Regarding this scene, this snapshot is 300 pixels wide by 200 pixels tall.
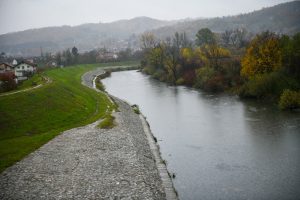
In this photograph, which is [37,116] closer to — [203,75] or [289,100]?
[289,100]

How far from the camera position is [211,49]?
82.2 m

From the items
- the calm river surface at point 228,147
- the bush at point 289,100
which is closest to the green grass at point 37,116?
the calm river surface at point 228,147

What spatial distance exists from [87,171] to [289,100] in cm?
3206

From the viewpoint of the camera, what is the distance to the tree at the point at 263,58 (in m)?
59.2

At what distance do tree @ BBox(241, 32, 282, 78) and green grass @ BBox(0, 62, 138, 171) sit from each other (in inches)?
1013

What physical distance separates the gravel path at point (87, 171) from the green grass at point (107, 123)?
3070 mm

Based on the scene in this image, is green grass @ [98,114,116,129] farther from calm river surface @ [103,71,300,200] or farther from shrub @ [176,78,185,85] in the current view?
shrub @ [176,78,185,85]

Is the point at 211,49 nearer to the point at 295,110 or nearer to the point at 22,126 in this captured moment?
the point at 295,110

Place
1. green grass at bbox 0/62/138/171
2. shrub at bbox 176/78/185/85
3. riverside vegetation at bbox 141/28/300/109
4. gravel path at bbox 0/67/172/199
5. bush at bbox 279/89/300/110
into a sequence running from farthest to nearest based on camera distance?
shrub at bbox 176/78/185/85, riverside vegetation at bbox 141/28/300/109, bush at bbox 279/89/300/110, green grass at bbox 0/62/138/171, gravel path at bbox 0/67/172/199

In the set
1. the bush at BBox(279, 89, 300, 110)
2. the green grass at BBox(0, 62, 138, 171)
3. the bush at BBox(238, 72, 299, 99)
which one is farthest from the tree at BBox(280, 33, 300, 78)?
the green grass at BBox(0, 62, 138, 171)

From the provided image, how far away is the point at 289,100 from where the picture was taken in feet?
154

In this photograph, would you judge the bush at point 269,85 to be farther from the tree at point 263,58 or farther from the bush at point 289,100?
the bush at point 289,100

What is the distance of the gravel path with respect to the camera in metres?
22.4

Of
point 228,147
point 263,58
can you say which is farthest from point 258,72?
point 228,147
